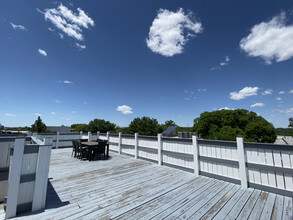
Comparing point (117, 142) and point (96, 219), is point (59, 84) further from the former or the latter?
point (96, 219)

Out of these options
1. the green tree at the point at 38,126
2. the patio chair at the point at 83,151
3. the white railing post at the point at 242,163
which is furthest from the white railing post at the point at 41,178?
the green tree at the point at 38,126

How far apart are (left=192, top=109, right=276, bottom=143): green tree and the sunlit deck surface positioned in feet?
73.3

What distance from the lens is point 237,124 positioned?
26.9 meters

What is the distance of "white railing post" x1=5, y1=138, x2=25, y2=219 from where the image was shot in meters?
2.01

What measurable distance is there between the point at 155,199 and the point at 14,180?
2.54 meters

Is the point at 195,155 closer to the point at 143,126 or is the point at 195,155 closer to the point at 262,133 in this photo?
the point at 262,133

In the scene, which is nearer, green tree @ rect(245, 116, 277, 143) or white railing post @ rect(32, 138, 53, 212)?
white railing post @ rect(32, 138, 53, 212)

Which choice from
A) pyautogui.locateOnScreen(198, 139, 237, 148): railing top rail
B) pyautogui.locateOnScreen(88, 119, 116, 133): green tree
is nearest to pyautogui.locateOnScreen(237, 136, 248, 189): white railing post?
pyautogui.locateOnScreen(198, 139, 237, 148): railing top rail

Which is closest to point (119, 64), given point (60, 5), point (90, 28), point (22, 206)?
point (90, 28)

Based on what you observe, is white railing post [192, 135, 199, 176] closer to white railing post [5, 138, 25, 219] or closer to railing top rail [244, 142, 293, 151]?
railing top rail [244, 142, 293, 151]

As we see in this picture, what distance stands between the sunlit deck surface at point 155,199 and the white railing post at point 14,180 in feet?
0.59

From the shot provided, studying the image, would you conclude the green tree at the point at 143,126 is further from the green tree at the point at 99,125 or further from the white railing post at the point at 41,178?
the white railing post at the point at 41,178

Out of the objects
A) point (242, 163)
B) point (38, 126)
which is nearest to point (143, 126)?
point (38, 126)

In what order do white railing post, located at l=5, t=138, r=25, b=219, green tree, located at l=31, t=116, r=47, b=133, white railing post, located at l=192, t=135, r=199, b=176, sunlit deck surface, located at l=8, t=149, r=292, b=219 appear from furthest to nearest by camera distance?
1. green tree, located at l=31, t=116, r=47, b=133
2. white railing post, located at l=192, t=135, r=199, b=176
3. sunlit deck surface, located at l=8, t=149, r=292, b=219
4. white railing post, located at l=5, t=138, r=25, b=219
